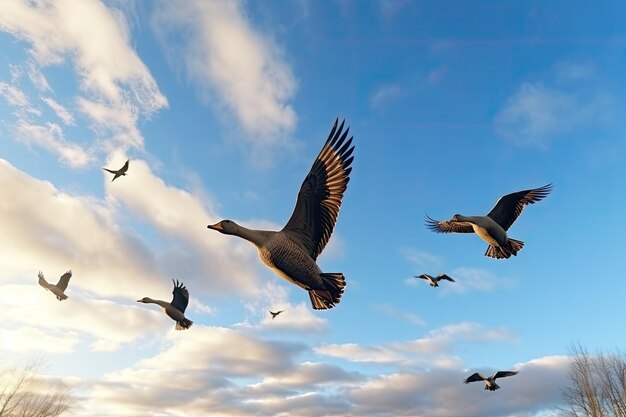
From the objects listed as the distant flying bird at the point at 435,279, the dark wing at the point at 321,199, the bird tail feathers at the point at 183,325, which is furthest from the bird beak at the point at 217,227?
the distant flying bird at the point at 435,279

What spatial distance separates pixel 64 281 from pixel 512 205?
65.9 feet

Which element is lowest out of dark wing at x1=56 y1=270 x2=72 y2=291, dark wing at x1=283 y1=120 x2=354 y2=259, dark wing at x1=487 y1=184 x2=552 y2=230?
dark wing at x1=283 y1=120 x2=354 y2=259

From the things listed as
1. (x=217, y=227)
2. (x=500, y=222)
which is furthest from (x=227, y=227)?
(x=500, y=222)

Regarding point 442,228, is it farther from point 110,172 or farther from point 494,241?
point 110,172

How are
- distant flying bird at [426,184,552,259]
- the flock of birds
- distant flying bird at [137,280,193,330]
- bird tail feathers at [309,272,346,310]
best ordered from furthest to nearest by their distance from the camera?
distant flying bird at [137,280,193,330] < distant flying bird at [426,184,552,259] < bird tail feathers at [309,272,346,310] < the flock of birds

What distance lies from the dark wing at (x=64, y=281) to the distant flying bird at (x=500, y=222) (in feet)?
57.6

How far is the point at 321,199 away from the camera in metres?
9.70

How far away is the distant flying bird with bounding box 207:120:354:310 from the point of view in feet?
29.7

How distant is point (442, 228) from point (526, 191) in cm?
363

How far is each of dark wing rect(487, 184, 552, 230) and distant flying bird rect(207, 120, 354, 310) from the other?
9.66 metres

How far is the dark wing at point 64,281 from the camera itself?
21439mm

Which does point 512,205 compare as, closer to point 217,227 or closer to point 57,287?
point 217,227

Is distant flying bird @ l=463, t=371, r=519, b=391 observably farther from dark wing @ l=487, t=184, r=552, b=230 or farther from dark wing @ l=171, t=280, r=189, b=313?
dark wing @ l=171, t=280, r=189, b=313

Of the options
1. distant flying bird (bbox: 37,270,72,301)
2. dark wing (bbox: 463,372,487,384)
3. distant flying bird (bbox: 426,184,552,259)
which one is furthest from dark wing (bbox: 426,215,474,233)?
distant flying bird (bbox: 37,270,72,301)
